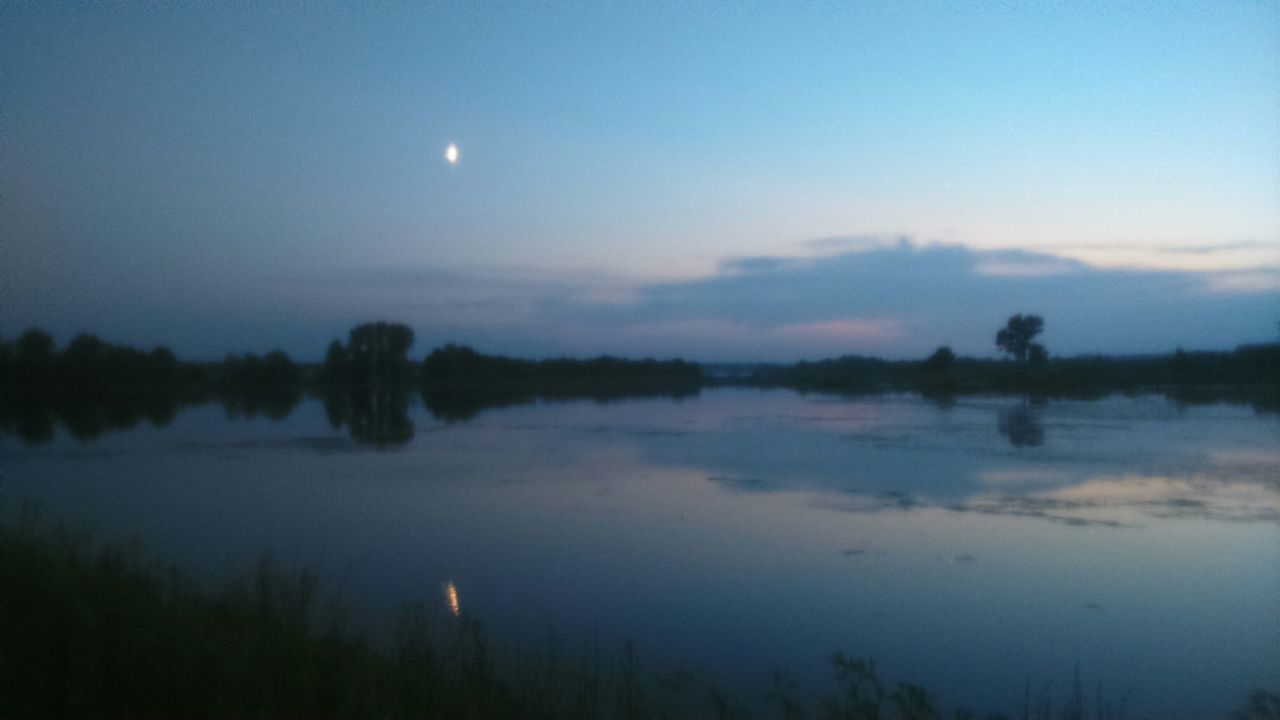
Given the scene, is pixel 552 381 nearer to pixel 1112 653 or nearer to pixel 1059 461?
pixel 1059 461

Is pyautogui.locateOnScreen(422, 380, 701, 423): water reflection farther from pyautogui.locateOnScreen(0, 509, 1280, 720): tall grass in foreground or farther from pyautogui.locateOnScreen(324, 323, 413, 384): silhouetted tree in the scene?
pyautogui.locateOnScreen(0, 509, 1280, 720): tall grass in foreground

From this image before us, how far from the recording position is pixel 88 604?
458 cm

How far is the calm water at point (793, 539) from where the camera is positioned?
5852 mm

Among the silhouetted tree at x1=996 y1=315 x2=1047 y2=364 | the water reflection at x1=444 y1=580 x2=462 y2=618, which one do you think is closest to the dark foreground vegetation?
the silhouetted tree at x1=996 y1=315 x2=1047 y2=364

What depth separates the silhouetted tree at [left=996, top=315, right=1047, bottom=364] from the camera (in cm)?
4481

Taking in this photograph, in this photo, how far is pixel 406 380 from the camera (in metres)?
49.7

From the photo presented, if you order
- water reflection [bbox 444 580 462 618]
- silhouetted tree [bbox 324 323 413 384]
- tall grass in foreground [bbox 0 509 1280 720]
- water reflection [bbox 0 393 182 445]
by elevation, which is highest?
silhouetted tree [bbox 324 323 413 384]

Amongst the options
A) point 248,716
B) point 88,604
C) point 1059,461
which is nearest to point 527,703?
point 248,716

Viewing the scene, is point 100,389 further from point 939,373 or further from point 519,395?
point 939,373

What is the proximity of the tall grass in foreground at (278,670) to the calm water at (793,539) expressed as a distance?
0.60 m

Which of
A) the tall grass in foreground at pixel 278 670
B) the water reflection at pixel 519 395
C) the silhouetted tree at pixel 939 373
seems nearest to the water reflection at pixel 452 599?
the tall grass in foreground at pixel 278 670

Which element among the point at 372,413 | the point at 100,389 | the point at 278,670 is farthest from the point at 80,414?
the point at 278,670

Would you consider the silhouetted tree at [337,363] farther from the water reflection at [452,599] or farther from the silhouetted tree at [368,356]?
the water reflection at [452,599]

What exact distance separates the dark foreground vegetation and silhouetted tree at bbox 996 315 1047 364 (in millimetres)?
53
